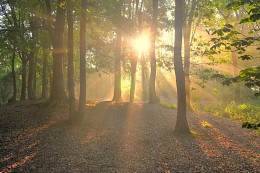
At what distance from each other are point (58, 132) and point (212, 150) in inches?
310

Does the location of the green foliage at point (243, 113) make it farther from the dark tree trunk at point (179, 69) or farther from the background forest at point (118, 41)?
the dark tree trunk at point (179, 69)

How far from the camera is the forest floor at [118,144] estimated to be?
9648 mm

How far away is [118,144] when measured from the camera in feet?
41.0

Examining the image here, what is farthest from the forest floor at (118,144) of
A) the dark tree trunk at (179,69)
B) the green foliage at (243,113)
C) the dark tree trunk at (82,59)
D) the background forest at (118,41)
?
the green foliage at (243,113)

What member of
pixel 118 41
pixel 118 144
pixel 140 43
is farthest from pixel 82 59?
pixel 140 43

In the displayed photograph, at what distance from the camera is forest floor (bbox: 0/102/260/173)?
9648 millimetres

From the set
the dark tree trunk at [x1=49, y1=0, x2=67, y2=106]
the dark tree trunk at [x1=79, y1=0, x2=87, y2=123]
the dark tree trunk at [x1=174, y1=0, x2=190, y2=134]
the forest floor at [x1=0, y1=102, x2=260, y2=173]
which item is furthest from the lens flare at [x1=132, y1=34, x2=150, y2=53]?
the dark tree trunk at [x1=174, y1=0, x2=190, y2=134]

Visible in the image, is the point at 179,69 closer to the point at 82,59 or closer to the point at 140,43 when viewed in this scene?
the point at 82,59

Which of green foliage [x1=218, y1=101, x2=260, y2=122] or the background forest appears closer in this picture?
the background forest

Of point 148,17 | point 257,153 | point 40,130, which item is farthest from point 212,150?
point 148,17

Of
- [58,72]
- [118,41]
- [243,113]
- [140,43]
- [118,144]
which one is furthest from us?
[140,43]

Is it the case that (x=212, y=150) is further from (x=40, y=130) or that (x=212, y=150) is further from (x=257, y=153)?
(x=40, y=130)

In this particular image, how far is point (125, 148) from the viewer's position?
39.0 ft

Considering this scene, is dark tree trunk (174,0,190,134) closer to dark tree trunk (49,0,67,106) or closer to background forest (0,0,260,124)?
background forest (0,0,260,124)
